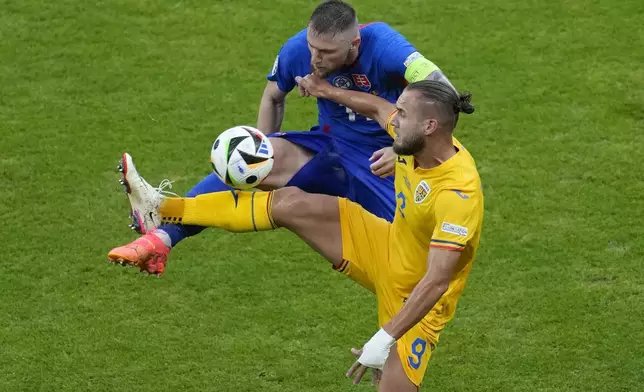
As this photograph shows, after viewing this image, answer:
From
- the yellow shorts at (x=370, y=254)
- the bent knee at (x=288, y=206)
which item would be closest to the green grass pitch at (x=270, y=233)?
the yellow shorts at (x=370, y=254)

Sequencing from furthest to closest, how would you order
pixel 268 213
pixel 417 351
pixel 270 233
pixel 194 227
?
pixel 270 233, pixel 194 227, pixel 268 213, pixel 417 351

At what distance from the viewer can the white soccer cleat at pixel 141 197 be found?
765 cm

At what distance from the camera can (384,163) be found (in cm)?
734

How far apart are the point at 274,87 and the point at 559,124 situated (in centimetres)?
431

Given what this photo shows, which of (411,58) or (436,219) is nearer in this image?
(436,219)

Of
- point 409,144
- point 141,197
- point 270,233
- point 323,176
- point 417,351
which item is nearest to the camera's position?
point 409,144

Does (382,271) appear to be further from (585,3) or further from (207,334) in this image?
(585,3)

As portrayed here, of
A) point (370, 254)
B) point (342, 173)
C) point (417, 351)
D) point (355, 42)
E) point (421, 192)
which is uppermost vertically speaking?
point (355, 42)

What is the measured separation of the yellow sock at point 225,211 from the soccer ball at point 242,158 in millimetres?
100

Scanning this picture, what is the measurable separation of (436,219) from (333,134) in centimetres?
150

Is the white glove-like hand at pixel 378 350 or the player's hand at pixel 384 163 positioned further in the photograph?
the player's hand at pixel 384 163

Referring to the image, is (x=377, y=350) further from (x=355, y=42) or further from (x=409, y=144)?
(x=355, y=42)

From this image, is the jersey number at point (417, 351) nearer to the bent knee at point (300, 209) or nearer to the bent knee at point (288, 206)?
the bent knee at point (300, 209)

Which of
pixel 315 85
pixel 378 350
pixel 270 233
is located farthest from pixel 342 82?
→ pixel 270 233
